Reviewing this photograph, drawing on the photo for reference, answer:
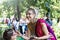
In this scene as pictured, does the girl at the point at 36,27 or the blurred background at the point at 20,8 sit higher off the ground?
the blurred background at the point at 20,8

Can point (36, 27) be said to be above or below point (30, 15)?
below

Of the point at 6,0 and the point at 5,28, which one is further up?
the point at 6,0

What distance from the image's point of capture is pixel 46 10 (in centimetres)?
195

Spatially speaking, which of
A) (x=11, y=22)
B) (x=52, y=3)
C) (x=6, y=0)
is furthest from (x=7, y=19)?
(x=52, y=3)

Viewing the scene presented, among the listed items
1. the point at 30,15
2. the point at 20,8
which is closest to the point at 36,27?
the point at 30,15

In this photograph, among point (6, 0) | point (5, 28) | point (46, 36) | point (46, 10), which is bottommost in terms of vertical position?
point (46, 36)

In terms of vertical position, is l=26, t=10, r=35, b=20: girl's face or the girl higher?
l=26, t=10, r=35, b=20: girl's face

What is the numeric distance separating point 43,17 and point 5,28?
0.38 metres

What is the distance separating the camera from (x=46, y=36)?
75.3 inches

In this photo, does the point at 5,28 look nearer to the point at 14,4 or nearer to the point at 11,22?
the point at 11,22

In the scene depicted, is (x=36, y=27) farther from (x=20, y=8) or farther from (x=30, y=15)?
(x=20, y=8)

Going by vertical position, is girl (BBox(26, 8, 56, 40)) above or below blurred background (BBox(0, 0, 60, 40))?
below

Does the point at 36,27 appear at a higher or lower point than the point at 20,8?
lower

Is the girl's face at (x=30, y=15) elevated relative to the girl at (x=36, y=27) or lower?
elevated
